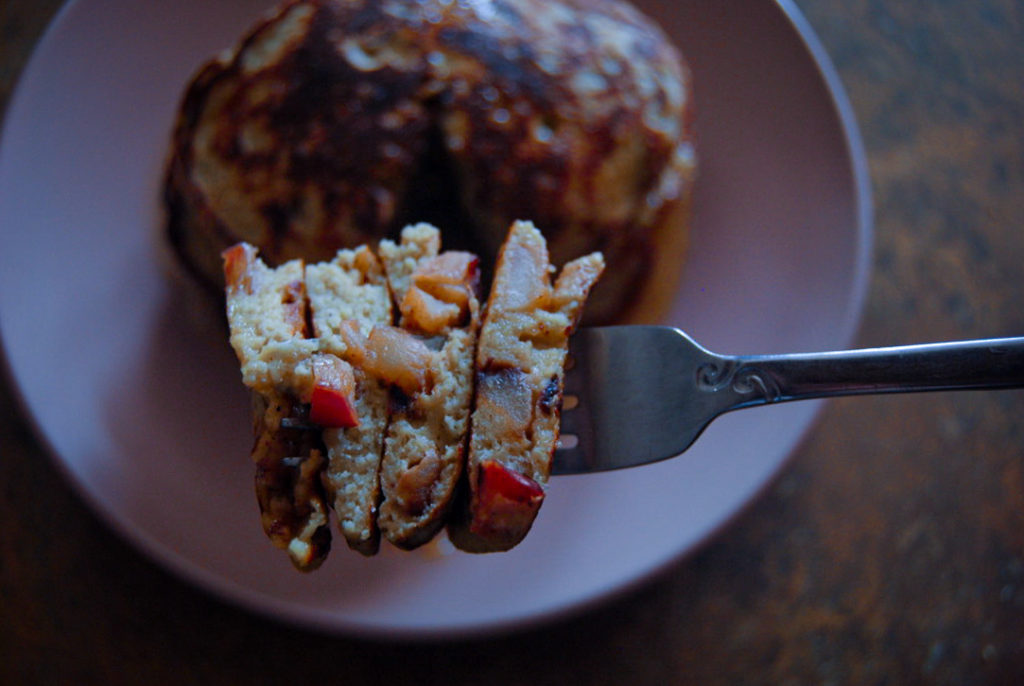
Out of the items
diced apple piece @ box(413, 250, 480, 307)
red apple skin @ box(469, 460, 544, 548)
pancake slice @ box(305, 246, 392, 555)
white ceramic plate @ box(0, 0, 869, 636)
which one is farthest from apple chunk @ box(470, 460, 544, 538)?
white ceramic plate @ box(0, 0, 869, 636)

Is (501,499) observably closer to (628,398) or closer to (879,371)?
(628,398)

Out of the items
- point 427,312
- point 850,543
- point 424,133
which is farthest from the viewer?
point 850,543

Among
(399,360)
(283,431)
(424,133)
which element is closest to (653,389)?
(399,360)

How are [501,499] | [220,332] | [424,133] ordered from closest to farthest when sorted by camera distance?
[501,499] → [424,133] → [220,332]

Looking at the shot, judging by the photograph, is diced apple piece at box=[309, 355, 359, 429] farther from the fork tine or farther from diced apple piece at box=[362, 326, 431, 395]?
the fork tine

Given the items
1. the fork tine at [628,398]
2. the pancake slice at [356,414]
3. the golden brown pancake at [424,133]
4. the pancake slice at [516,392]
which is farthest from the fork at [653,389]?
the golden brown pancake at [424,133]

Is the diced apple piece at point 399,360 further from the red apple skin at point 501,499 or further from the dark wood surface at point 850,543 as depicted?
the dark wood surface at point 850,543

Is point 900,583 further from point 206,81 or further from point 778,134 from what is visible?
point 206,81
